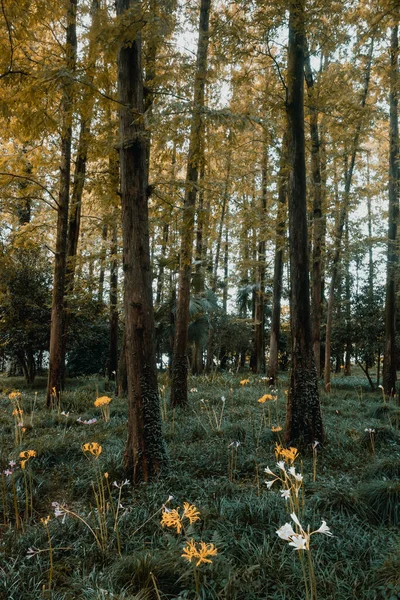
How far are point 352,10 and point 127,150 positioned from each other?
13.2 ft

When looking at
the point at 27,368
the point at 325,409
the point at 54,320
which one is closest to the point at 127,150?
the point at 54,320

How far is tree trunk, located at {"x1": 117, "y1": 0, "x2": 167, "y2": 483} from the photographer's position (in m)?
3.76

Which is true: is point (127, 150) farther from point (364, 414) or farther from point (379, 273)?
point (379, 273)

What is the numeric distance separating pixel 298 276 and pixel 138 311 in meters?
2.18

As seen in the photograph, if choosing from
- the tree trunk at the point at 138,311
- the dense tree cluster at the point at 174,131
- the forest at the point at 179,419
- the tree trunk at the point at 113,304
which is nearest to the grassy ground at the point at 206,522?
the forest at the point at 179,419

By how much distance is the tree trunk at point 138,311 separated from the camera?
3.76 m

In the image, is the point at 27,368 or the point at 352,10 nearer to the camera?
the point at 352,10

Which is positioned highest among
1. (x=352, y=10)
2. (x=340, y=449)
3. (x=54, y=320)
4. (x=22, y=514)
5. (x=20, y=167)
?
(x=352, y=10)

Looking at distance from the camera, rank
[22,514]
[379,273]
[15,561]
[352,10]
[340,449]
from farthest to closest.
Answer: [379,273]
[352,10]
[340,449]
[22,514]
[15,561]

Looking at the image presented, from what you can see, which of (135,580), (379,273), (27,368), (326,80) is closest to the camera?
(135,580)

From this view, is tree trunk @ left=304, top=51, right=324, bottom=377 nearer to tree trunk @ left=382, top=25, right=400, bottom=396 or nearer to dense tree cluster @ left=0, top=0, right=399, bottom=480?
dense tree cluster @ left=0, top=0, right=399, bottom=480

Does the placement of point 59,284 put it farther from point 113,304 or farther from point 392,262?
point 392,262

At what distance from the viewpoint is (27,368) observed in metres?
12.1

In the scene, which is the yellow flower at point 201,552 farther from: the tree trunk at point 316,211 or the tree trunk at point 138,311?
the tree trunk at point 316,211
